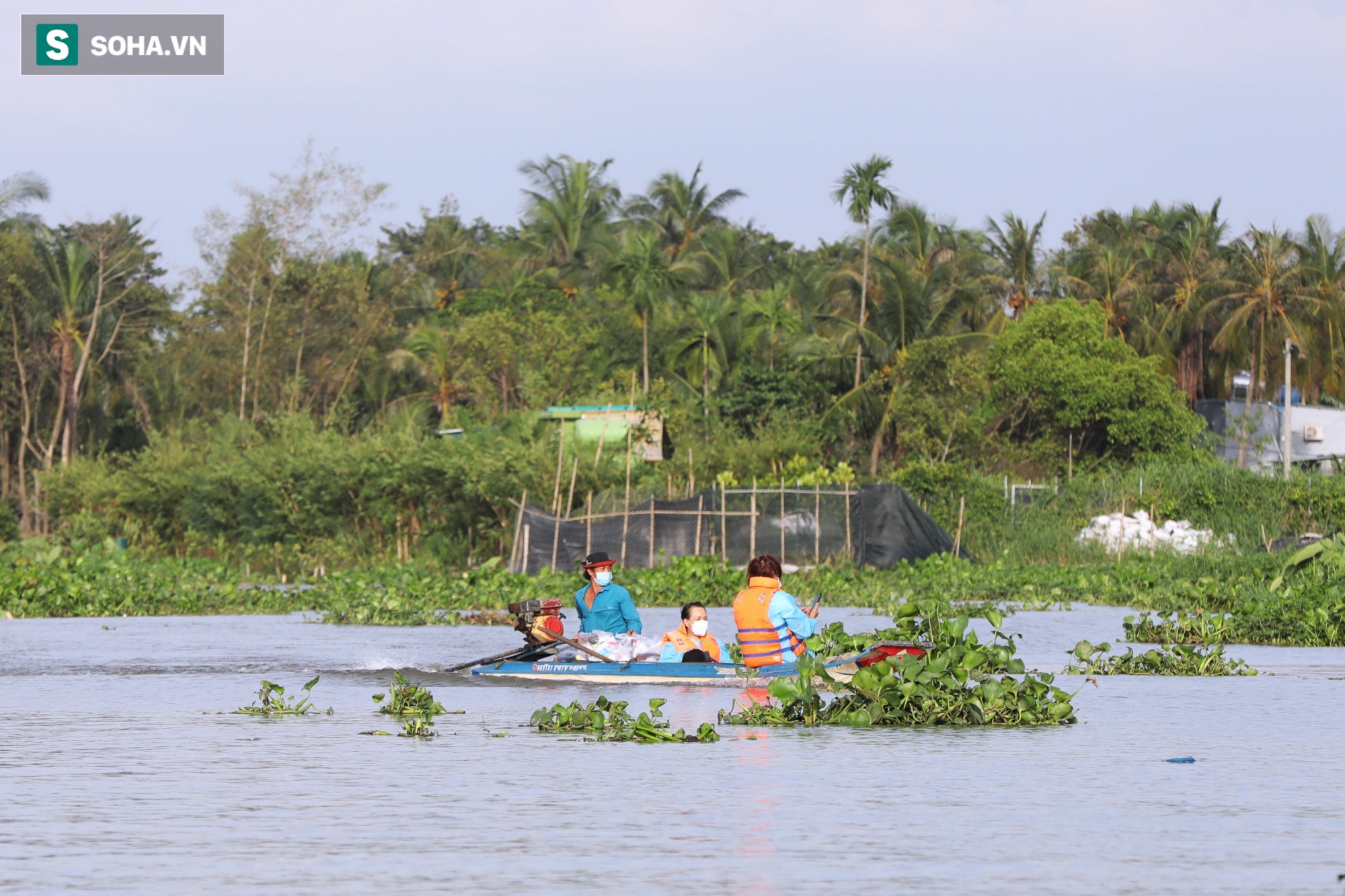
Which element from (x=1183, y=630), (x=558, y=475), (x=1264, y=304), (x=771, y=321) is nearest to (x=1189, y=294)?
(x=1264, y=304)

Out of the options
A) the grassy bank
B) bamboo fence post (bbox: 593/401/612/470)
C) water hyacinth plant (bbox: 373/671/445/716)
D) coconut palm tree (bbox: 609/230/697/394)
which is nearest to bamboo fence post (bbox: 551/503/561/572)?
the grassy bank

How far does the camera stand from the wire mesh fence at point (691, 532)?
30.0 m

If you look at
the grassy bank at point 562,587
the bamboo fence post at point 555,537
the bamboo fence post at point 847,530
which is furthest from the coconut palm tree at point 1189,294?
the bamboo fence post at point 555,537

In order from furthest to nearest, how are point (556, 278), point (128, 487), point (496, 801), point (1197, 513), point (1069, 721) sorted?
1. point (556, 278)
2. point (128, 487)
3. point (1197, 513)
4. point (1069, 721)
5. point (496, 801)

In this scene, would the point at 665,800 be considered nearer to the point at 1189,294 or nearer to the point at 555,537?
the point at 555,537

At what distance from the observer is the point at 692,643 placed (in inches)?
599

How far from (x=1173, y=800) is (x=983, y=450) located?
33341mm

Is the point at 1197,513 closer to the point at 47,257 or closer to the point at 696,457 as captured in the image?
the point at 696,457

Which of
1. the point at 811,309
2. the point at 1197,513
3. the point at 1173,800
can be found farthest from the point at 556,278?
the point at 1173,800

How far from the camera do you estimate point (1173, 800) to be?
29.2 ft

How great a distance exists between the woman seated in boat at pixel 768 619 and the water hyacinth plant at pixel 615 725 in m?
1.80

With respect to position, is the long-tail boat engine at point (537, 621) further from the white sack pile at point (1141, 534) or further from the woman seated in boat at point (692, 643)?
the white sack pile at point (1141, 534)

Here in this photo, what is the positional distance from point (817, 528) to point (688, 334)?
16.7 metres

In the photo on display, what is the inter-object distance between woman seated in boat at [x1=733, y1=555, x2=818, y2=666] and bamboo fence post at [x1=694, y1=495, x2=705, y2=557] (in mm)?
15661
